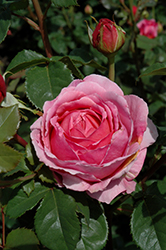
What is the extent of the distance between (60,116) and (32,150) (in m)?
0.09

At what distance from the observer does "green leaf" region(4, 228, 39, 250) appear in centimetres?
62

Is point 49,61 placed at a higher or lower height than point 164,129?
higher

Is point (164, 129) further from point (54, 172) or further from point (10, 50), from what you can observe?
point (10, 50)

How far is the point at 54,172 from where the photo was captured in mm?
560

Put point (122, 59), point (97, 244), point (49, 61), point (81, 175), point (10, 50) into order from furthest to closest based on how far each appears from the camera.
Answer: point (10, 50), point (122, 59), point (49, 61), point (97, 244), point (81, 175)

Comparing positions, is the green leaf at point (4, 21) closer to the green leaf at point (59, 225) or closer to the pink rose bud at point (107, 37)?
the pink rose bud at point (107, 37)

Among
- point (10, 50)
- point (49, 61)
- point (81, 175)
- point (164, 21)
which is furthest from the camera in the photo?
point (10, 50)

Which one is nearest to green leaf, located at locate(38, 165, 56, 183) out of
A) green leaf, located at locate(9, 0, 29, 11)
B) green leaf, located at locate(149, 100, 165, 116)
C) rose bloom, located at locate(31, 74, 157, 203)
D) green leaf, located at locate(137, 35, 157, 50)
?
rose bloom, located at locate(31, 74, 157, 203)

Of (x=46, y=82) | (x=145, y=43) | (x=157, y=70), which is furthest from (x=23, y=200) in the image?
(x=145, y=43)

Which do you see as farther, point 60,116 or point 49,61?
point 49,61

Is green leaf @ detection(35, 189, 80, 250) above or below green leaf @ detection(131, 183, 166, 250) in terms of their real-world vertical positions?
above

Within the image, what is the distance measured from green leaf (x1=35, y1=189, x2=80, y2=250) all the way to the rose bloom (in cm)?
6

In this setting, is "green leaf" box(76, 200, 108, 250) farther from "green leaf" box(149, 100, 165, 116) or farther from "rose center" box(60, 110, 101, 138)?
"green leaf" box(149, 100, 165, 116)

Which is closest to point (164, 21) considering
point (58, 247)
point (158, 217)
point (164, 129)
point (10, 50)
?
point (10, 50)
